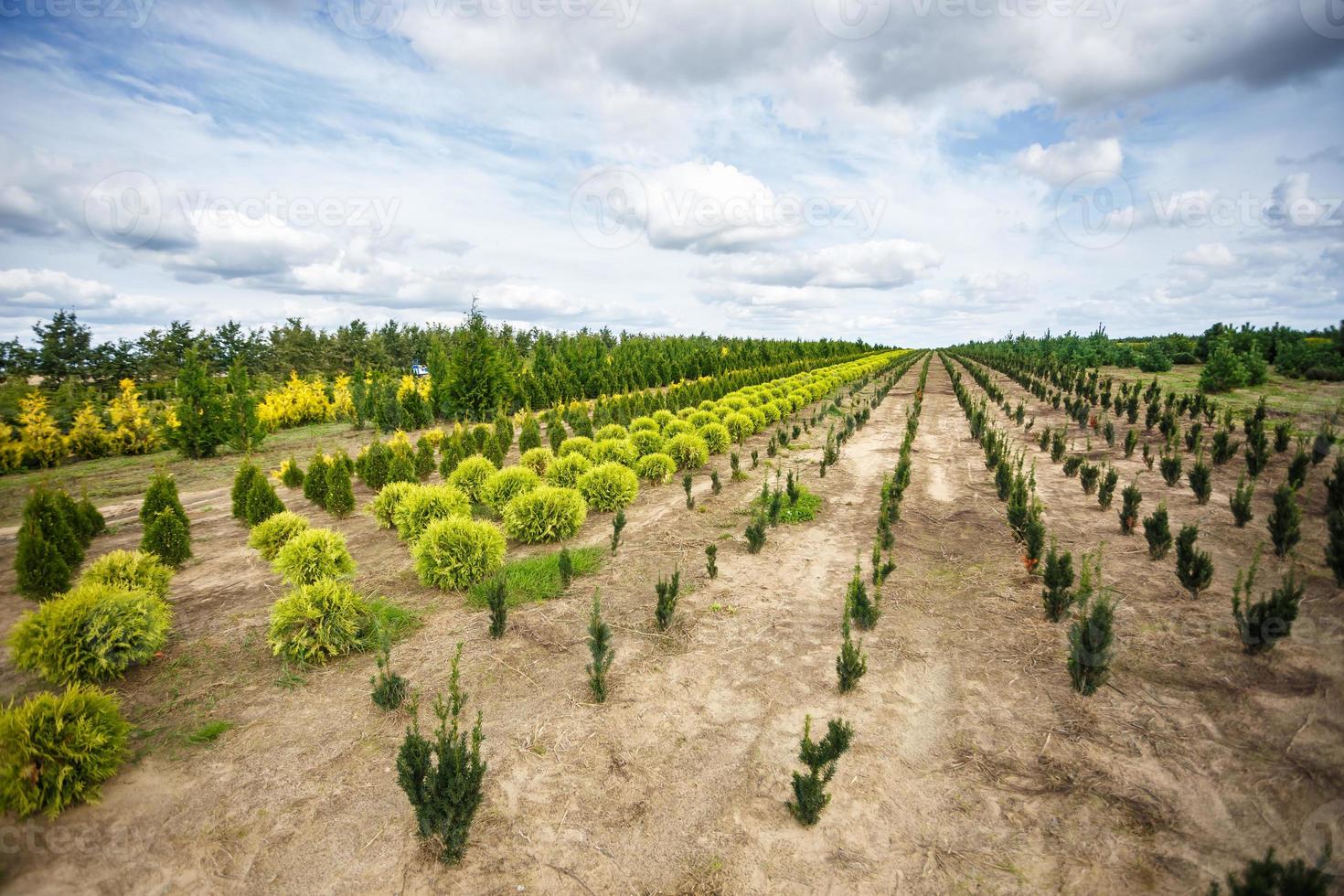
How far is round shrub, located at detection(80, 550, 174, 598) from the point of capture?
216 inches

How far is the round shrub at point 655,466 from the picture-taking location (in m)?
11.3

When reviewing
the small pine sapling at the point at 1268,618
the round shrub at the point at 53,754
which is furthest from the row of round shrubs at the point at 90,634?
the small pine sapling at the point at 1268,618

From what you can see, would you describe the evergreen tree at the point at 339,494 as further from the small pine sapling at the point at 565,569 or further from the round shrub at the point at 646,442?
the round shrub at the point at 646,442

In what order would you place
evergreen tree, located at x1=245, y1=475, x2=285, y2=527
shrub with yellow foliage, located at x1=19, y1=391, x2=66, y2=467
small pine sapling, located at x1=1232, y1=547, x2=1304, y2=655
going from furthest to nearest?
shrub with yellow foliage, located at x1=19, y1=391, x2=66, y2=467
evergreen tree, located at x1=245, y1=475, x2=285, y2=527
small pine sapling, located at x1=1232, y1=547, x2=1304, y2=655

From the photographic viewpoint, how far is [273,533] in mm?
7246

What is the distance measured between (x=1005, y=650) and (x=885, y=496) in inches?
149

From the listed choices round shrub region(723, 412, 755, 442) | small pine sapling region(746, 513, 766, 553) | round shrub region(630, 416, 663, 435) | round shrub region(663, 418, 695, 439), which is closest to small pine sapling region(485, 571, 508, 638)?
small pine sapling region(746, 513, 766, 553)

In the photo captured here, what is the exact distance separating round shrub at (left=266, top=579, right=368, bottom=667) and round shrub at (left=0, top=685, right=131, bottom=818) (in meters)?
1.45

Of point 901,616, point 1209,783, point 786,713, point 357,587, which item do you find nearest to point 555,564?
point 357,587

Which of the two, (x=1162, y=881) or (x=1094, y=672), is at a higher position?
(x=1094, y=672)

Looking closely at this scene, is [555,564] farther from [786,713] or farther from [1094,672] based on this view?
[1094,672]

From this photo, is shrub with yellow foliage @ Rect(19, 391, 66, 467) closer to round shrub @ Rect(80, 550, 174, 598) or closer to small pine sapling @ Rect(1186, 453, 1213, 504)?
round shrub @ Rect(80, 550, 174, 598)

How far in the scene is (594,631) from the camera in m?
4.53

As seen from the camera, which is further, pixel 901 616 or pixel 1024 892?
pixel 901 616
